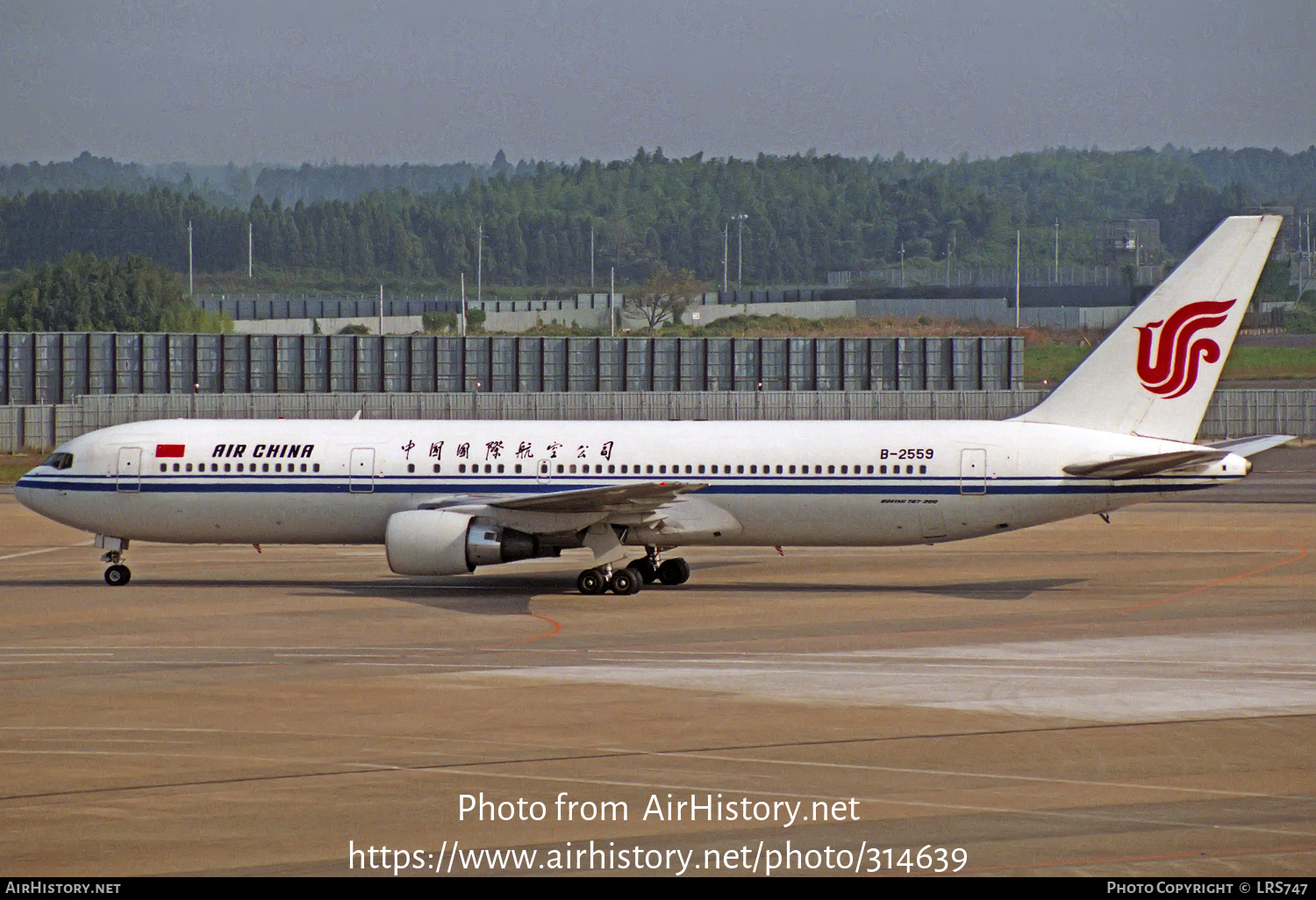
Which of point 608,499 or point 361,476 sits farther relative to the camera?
point 361,476

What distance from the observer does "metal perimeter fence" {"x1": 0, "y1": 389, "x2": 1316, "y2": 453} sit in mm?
77062

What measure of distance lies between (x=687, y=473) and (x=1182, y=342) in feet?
39.5

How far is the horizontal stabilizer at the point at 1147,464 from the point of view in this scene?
113ft

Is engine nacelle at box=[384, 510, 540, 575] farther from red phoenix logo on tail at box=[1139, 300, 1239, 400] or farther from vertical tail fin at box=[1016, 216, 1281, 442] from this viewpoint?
red phoenix logo on tail at box=[1139, 300, 1239, 400]

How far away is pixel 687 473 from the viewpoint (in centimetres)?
3700

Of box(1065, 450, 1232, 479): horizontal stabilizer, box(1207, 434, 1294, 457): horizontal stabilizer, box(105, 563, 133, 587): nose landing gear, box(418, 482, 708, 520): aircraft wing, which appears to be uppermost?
box(1207, 434, 1294, 457): horizontal stabilizer

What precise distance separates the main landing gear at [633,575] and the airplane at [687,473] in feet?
0.16

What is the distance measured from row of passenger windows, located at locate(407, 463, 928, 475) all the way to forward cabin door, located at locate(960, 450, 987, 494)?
2.87 ft

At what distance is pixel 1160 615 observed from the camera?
32.5 m

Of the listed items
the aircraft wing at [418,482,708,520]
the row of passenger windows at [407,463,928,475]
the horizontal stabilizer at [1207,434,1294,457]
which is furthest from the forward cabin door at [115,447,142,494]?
the horizontal stabilizer at [1207,434,1294,457]

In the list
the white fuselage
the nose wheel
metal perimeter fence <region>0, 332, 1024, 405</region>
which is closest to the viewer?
the white fuselage

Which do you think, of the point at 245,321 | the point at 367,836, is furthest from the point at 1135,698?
the point at 245,321

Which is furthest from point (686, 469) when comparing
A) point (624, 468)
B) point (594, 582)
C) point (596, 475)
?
point (594, 582)

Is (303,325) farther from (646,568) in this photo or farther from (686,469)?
(686,469)
